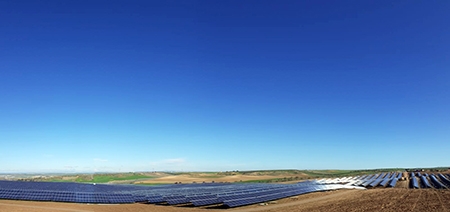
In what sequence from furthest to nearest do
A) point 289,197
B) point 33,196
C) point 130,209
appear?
point 289,197, point 33,196, point 130,209

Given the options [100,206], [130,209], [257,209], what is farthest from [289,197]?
[100,206]

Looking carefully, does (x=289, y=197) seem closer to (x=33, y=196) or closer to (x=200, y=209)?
(x=200, y=209)

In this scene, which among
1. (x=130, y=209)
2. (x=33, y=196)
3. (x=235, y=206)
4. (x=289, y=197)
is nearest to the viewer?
(x=130, y=209)

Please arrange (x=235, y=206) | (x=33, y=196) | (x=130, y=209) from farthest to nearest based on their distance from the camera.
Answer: (x=33, y=196) → (x=235, y=206) → (x=130, y=209)

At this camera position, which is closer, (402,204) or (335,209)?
(335,209)

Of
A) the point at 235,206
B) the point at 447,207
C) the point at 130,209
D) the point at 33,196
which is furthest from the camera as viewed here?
the point at 33,196

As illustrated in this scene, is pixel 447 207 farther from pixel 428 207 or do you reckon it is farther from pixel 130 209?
pixel 130 209

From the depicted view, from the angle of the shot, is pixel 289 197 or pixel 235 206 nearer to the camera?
pixel 235 206

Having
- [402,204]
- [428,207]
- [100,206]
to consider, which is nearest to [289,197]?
[402,204]
